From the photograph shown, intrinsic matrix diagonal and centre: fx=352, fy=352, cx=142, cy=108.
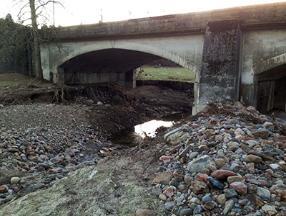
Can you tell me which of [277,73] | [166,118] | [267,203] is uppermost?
[277,73]

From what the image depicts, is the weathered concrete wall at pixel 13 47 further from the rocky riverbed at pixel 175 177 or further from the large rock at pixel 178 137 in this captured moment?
the large rock at pixel 178 137

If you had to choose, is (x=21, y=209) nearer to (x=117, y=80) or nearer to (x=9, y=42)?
(x=9, y=42)

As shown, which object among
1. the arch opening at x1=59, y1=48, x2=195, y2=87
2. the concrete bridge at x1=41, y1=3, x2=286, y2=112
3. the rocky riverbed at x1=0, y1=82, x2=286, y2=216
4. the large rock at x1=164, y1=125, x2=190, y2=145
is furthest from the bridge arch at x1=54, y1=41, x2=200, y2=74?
the large rock at x1=164, y1=125, x2=190, y2=145

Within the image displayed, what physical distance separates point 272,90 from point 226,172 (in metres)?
8.16

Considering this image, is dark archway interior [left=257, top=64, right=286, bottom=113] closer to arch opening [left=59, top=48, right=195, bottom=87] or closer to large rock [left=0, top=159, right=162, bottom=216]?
large rock [left=0, top=159, right=162, bottom=216]

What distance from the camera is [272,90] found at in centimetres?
1191

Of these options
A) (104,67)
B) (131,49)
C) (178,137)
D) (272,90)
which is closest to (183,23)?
(131,49)

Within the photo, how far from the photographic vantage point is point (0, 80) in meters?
19.0

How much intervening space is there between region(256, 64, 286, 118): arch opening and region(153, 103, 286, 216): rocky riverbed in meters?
4.47

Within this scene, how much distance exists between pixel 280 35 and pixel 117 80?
1459cm

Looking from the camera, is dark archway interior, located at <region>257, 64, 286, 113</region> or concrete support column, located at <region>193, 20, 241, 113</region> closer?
concrete support column, located at <region>193, 20, 241, 113</region>

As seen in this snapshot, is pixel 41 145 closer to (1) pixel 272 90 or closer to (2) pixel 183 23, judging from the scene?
(2) pixel 183 23

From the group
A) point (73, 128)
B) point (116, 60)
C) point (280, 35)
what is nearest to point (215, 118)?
point (280, 35)

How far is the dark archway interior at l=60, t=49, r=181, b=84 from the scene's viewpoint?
727 inches
